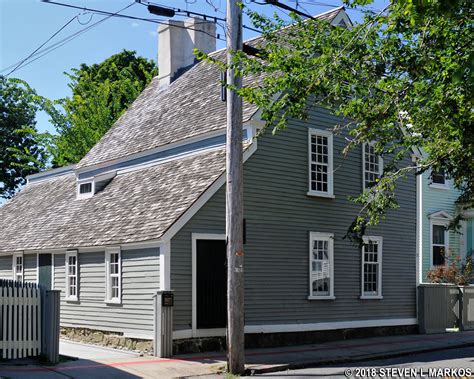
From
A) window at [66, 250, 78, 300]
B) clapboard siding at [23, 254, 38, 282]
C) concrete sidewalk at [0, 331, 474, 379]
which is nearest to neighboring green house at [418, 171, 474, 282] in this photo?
concrete sidewalk at [0, 331, 474, 379]

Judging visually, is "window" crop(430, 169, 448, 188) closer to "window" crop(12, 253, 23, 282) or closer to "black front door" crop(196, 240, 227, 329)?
"black front door" crop(196, 240, 227, 329)

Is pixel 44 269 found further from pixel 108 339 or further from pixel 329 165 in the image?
pixel 329 165

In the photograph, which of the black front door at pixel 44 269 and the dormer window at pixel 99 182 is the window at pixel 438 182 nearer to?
the dormer window at pixel 99 182

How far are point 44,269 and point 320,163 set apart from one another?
9.23 metres

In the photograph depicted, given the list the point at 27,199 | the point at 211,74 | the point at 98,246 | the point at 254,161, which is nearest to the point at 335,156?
the point at 254,161

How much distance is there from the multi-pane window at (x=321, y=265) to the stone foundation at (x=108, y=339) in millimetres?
5115

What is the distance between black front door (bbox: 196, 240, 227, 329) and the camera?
16734 millimetres

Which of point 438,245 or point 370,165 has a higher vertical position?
point 370,165

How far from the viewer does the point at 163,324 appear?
15.6 metres

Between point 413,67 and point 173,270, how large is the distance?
7195 mm

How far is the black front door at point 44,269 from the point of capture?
21359 millimetres

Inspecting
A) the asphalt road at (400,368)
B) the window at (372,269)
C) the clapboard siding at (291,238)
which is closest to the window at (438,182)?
the clapboard siding at (291,238)

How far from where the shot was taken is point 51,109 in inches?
1615

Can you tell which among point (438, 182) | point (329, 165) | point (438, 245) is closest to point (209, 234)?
point (329, 165)
